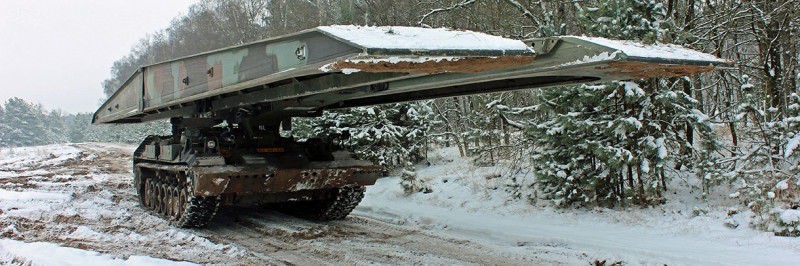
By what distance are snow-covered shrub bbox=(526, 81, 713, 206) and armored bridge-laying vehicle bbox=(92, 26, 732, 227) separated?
2.61 meters

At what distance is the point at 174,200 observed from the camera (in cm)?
759

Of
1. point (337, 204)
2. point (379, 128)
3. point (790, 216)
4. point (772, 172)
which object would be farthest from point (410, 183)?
point (790, 216)

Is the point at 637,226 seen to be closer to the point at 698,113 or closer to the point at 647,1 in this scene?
the point at 698,113

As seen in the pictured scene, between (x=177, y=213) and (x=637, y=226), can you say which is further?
(x=177, y=213)

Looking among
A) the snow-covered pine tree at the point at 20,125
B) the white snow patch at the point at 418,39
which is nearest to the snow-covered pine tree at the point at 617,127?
the white snow patch at the point at 418,39

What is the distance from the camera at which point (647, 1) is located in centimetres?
743

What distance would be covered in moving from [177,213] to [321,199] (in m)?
2.00

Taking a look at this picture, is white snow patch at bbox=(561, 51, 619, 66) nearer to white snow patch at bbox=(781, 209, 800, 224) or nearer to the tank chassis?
white snow patch at bbox=(781, 209, 800, 224)

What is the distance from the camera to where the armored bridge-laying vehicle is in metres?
3.52

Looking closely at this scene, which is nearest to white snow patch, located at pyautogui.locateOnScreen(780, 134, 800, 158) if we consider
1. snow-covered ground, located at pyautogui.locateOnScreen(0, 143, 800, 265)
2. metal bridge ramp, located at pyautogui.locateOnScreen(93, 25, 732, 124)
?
snow-covered ground, located at pyautogui.locateOnScreen(0, 143, 800, 265)

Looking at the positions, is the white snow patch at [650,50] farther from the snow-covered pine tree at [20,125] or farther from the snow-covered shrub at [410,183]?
the snow-covered pine tree at [20,125]

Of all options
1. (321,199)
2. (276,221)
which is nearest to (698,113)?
(321,199)

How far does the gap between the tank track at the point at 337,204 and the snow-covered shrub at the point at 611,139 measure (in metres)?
2.73

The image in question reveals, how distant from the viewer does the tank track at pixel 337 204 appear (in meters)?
7.86
